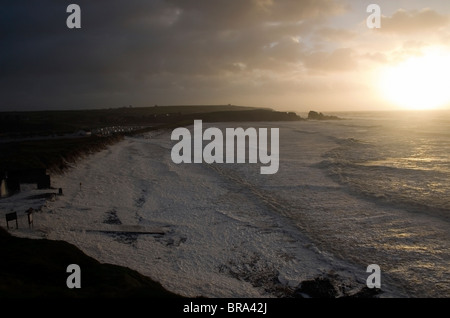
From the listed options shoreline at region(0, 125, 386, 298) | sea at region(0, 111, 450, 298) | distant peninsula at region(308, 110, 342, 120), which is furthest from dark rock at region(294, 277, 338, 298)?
distant peninsula at region(308, 110, 342, 120)

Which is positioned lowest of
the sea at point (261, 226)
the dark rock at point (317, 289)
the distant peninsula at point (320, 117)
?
the dark rock at point (317, 289)

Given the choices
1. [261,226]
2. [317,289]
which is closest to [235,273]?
[317,289]

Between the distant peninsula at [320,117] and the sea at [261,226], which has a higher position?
the distant peninsula at [320,117]

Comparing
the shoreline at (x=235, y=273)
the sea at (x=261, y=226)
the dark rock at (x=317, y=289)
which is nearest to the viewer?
the dark rock at (x=317, y=289)

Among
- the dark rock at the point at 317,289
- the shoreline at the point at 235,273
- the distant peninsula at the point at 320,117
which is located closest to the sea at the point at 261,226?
the shoreline at the point at 235,273

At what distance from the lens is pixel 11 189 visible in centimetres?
1936

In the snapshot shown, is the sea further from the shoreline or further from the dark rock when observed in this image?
the dark rock

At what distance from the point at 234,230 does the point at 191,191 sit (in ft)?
24.1

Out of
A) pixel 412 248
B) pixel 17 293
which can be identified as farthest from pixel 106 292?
pixel 412 248

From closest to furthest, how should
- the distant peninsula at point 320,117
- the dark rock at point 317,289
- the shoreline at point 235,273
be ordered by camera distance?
the dark rock at point 317,289 → the shoreline at point 235,273 → the distant peninsula at point 320,117

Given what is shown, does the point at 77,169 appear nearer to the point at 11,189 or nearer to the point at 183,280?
the point at 11,189

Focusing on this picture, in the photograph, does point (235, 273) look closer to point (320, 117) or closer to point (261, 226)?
point (261, 226)

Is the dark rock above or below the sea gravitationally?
below

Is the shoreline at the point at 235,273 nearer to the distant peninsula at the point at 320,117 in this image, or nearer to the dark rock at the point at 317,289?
the dark rock at the point at 317,289
